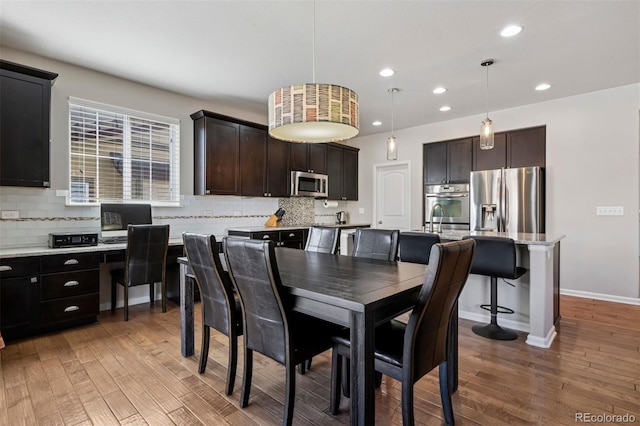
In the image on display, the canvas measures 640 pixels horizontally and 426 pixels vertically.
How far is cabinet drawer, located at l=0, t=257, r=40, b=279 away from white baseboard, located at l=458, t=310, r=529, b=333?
401 cm

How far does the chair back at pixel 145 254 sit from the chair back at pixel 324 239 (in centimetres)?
159

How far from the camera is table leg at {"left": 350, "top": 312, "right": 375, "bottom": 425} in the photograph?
1352 millimetres

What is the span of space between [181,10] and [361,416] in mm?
2871

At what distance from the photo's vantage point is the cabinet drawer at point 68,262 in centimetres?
293

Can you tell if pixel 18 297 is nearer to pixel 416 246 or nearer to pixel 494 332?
pixel 416 246

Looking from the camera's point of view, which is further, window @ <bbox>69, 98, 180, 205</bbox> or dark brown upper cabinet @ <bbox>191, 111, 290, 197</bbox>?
dark brown upper cabinet @ <bbox>191, 111, 290, 197</bbox>

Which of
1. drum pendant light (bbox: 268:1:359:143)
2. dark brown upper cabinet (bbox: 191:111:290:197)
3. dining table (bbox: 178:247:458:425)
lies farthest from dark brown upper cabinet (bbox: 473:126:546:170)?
drum pendant light (bbox: 268:1:359:143)

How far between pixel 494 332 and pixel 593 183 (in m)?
2.69

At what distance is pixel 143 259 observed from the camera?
11.3ft

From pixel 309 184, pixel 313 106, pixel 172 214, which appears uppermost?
pixel 313 106

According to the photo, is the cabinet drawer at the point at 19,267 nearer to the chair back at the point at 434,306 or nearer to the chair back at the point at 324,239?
the chair back at the point at 324,239

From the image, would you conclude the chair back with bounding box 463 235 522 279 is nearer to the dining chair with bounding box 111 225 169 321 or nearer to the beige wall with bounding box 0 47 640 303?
the beige wall with bounding box 0 47 640 303

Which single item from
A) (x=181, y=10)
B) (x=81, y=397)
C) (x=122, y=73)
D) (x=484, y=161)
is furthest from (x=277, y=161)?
(x=81, y=397)

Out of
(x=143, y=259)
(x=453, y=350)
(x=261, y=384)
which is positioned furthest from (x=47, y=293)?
(x=453, y=350)
